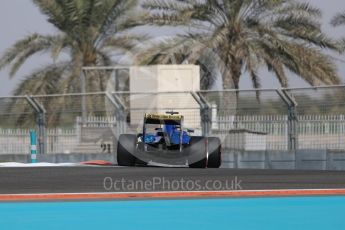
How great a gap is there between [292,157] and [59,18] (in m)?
17.0

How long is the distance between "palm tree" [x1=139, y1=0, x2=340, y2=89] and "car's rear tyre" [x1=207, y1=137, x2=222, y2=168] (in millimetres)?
12400

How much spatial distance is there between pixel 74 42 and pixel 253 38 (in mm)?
7601

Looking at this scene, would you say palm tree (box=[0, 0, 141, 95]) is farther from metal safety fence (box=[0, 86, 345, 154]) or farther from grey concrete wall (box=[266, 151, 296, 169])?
grey concrete wall (box=[266, 151, 296, 169])

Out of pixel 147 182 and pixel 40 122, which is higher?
pixel 40 122

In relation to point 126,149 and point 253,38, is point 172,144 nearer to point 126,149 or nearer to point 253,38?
point 126,149

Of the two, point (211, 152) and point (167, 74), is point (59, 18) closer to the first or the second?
point (167, 74)

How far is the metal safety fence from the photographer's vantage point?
18.2m

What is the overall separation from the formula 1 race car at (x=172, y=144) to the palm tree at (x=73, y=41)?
15.8 meters

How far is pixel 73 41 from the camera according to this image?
1323 inches

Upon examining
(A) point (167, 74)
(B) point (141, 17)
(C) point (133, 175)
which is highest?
(B) point (141, 17)

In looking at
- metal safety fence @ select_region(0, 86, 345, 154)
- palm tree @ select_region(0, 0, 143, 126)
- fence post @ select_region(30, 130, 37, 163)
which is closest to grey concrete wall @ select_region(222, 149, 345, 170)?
metal safety fence @ select_region(0, 86, 345, 154)

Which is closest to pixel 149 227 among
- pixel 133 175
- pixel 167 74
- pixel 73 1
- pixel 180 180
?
pixel 180 180

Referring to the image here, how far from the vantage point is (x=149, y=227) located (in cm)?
646

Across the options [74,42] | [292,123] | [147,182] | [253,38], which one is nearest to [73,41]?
[74,42]
